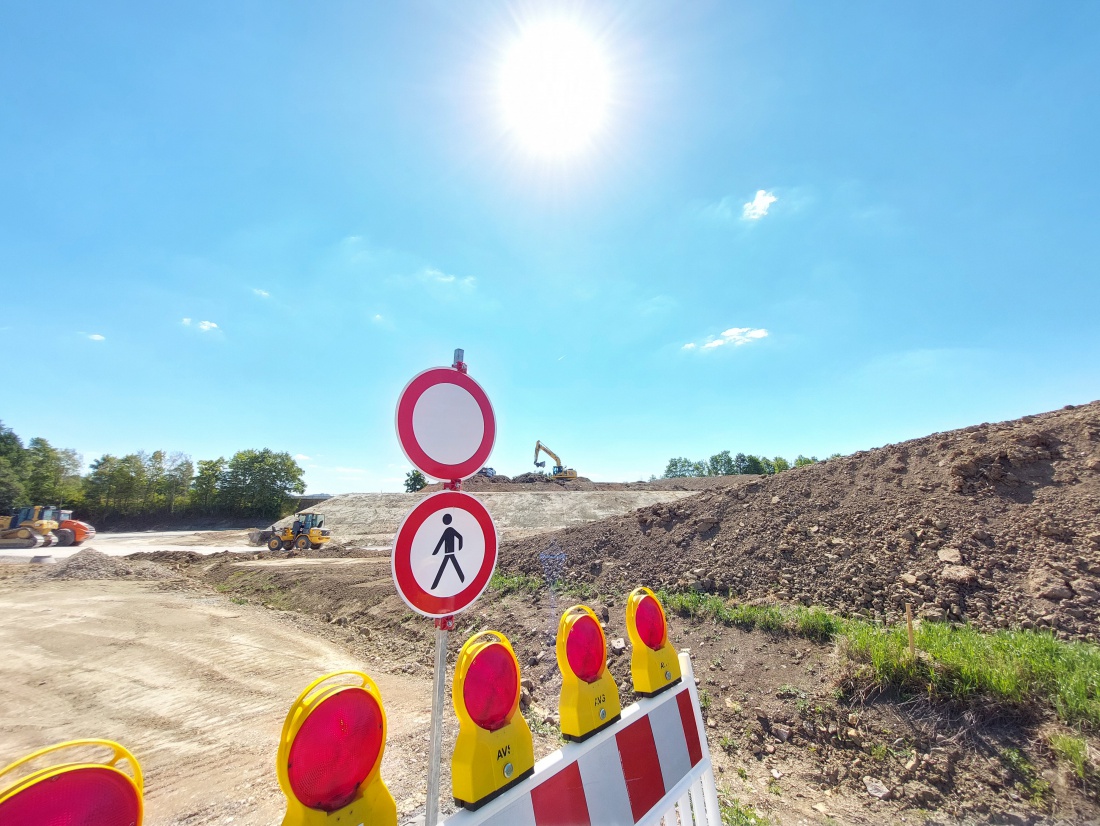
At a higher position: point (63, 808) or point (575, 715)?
point (63, 808)

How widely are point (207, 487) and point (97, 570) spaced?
49.5m

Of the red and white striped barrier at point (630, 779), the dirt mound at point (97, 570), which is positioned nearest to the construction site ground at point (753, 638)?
the red and white striped barrier at point (630, 779)

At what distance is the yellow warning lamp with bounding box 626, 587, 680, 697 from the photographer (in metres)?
2.56

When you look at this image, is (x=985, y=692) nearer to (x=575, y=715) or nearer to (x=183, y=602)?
(x=575, y=715)

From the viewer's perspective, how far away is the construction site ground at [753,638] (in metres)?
3.59

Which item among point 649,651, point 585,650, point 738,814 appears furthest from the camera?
point 738,814

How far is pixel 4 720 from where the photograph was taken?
5348mm

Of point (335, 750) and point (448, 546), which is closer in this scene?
point (335, 750)

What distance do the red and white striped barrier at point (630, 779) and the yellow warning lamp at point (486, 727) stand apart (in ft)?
0.20

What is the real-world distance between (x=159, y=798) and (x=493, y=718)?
13.6 ft

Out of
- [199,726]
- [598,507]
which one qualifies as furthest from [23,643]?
[598,507]

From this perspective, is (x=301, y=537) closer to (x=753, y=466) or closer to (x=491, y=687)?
(x=491, y=687)

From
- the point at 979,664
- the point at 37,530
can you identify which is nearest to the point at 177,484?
the point at 37,530

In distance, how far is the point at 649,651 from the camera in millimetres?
2600
